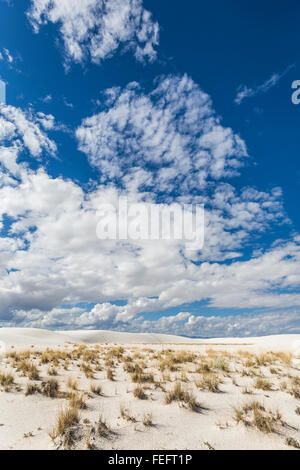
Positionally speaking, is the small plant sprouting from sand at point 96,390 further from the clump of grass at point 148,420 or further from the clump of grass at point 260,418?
the clump of grass at point 260,418

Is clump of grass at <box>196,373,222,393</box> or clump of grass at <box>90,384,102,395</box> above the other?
clump of grass at <box>196,373,222,393</box>

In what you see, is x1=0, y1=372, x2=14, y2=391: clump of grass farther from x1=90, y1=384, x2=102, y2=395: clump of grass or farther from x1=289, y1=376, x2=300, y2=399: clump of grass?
x1=289, y1=376, x2=300, y2=399: clump of grass

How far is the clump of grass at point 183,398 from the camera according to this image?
303 inches

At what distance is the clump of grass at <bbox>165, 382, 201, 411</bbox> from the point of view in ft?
25.2

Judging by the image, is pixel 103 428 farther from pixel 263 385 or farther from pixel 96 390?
pixel 263 385

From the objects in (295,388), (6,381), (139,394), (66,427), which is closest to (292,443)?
(295,388)

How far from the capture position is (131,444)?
18.5 ft

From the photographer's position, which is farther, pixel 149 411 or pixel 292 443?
pixel 149 411

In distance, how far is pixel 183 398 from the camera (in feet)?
27.0

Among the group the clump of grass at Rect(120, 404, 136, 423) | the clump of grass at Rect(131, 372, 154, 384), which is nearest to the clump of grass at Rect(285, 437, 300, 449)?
the clump of grass at Rect(120, 404, 136, 423)

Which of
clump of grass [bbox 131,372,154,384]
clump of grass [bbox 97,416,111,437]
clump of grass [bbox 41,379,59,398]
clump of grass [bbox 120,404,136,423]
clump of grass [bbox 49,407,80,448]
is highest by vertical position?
clump of grass [bbox 49,407,80,448]
